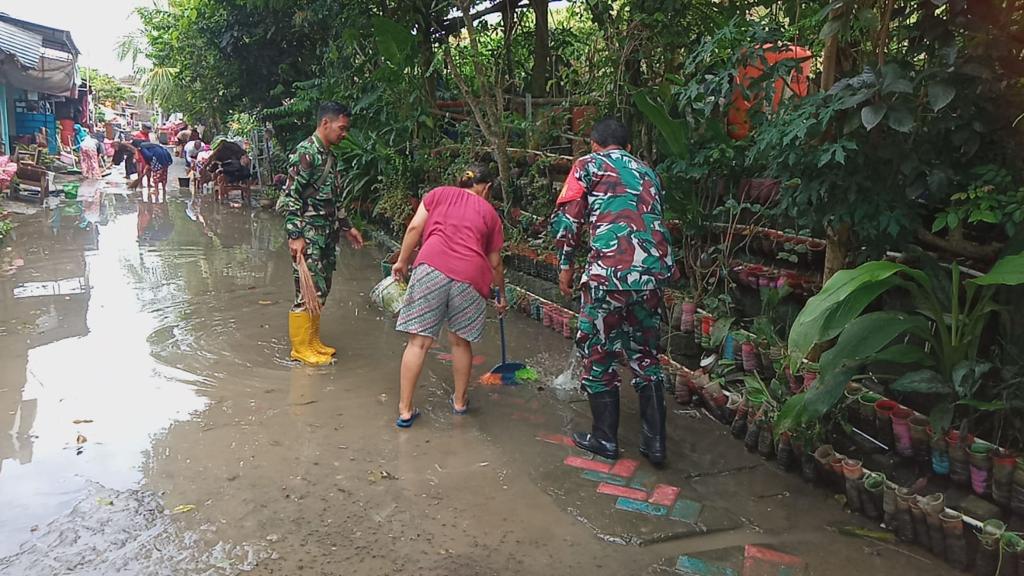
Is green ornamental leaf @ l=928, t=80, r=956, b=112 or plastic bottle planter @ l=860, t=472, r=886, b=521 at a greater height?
green ornamental leaf @ l=928, t=80, r=956, b=112

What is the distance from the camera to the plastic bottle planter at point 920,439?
3283 millimetres

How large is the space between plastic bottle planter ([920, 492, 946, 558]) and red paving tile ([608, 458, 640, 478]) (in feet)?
4.22

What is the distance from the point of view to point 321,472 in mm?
3646

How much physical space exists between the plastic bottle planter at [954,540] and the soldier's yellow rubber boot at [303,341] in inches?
152

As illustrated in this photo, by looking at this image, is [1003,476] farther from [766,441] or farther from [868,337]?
[766,441]

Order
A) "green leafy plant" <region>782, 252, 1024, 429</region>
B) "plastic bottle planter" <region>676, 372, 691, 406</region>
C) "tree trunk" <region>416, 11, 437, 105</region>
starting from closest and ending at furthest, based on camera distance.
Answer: "green leafy plant" <region>782, 252, 1024, 429</region> → "plastic bottle planter" <region>676, 372, 691, 406</region> → "tree trunk" <region>416, 11, 437, 105</region>

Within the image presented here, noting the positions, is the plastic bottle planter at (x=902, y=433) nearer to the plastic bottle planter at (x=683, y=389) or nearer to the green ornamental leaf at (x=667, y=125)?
the plastic bottle planter at (x=683, y=389)

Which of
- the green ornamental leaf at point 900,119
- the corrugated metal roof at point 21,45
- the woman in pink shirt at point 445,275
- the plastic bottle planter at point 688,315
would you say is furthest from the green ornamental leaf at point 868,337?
the corrugated metal roof at point 21,45

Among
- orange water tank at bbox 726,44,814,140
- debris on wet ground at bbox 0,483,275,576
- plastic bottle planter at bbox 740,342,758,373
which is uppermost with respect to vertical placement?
orange water tank at bbox 726,44,814,140

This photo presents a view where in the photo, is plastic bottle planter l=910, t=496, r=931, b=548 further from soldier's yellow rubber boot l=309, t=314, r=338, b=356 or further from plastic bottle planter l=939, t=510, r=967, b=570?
soldier's yellow rubber boot l=309, t=314, r=338, b=356

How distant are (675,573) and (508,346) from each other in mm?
3110

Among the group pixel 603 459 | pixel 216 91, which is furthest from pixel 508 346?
pixel 216 91

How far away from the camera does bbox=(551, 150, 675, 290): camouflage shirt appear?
3639 millimetres

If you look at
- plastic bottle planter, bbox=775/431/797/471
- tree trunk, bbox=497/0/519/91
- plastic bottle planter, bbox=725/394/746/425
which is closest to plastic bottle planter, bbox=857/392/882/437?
plastic bottle planter, bbox=775/431/797/471
